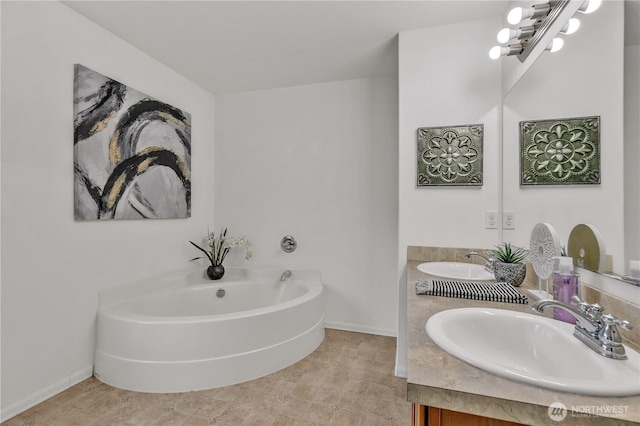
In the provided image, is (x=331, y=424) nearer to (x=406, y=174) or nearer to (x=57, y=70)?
(x=406, y=174)

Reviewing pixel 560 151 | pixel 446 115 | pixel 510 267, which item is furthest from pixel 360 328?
pixel 560 151

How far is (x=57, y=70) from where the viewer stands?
1808mm

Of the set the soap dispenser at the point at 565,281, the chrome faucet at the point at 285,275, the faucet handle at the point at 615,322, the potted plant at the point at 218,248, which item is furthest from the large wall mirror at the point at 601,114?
the potted plant at the point at 218,248

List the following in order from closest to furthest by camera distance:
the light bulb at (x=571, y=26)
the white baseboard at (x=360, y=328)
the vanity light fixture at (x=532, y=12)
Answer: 1. the light bulb at (x=571, y=26)
2. the vanity light fixture at (x=532, y=12)
3. the white baseboard at (x=360, y=328)

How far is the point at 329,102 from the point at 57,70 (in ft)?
6.80

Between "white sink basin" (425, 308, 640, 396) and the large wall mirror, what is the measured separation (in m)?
0.29

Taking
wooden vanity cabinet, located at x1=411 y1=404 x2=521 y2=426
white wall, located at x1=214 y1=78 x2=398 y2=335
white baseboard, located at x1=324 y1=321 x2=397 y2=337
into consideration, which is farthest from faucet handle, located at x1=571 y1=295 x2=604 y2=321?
white baseboard, located at x1=324 y1=321 x2=397 y2=337

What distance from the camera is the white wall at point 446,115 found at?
1.94 metres

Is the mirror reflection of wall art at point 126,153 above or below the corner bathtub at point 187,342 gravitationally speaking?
above

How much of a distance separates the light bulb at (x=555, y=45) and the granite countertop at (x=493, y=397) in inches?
49.9

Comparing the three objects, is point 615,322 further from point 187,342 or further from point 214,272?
point 214,272

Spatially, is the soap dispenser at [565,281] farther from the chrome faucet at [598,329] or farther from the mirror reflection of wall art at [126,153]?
the mirror reflection of wall art at [126,153]

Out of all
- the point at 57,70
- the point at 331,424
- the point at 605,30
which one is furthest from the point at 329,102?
the point at 331,424

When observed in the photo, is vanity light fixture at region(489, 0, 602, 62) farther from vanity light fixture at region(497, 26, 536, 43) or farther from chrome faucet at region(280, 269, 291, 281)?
chrome faucet at region(280, 269, 291, 281)
